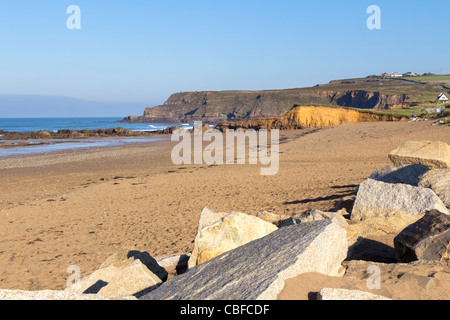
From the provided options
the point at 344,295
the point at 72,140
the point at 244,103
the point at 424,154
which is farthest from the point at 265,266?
the point at 244,103

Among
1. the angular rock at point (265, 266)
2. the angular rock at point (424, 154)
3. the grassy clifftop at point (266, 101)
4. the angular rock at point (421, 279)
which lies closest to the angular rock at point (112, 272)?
the angular rock at point (265, 266)

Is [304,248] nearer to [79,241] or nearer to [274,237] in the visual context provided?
[274,237]

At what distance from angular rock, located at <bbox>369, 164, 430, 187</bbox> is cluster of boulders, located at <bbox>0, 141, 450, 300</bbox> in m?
1.16

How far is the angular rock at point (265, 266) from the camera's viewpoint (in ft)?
10.5

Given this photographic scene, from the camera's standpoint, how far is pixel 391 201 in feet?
21.3

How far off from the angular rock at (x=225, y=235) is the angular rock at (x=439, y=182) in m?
3.92

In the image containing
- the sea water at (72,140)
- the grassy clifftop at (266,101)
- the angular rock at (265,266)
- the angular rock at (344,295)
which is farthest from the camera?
the grassy clifftop at (266,101)

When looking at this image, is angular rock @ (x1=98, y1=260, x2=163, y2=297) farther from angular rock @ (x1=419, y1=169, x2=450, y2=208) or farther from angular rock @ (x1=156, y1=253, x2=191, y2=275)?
angular rock @ (x1=419, y1=169, x2=450, y2=208)

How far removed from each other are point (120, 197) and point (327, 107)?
111ft

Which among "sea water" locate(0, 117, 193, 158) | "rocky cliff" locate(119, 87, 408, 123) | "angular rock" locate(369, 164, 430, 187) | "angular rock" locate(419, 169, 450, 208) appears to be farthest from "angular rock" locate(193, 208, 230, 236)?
"rocky cliff" locate(119, 87, 408, 123)

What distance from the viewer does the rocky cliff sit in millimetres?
101294

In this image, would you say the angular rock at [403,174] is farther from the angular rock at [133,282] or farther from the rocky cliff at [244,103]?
the rocky cliff at [244,103]

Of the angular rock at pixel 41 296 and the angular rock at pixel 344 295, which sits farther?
the angular rock at pixel 41 296

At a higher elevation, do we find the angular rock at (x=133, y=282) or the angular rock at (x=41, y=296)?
the angular rock at (x=41, y=296)
